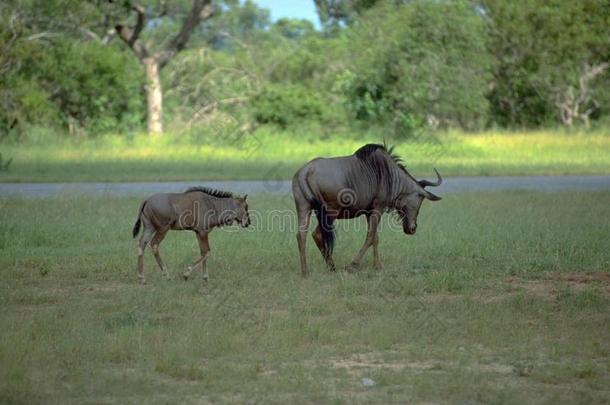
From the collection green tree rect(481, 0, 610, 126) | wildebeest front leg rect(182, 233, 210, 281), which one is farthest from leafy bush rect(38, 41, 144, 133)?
wildebeest front leg rect(182, 233, 210, 281)

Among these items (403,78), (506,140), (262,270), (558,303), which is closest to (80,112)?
(403,78)

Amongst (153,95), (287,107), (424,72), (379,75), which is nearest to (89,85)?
(153,95)

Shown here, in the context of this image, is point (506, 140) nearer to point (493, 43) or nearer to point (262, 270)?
point (493, 43)

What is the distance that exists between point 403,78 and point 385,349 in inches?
1048

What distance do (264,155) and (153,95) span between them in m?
7.33

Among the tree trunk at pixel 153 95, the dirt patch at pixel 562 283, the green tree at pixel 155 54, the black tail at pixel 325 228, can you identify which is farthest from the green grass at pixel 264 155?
the dirt patch at pixel 562 283

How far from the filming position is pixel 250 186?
2127 cm

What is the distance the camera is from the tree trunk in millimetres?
34531

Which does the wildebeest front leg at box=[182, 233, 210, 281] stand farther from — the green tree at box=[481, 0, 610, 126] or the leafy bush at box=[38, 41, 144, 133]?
the green tree at box=[481, 0, 610, 126]

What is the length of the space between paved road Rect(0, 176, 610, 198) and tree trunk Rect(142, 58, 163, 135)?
1297 centimetres

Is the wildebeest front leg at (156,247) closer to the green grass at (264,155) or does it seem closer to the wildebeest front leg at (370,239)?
the wildebeest front leg at (370,239)

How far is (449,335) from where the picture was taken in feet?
27.2

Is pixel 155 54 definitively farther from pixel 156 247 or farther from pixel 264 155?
pixel 156 247

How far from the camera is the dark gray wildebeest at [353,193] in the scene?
36.9 ft
